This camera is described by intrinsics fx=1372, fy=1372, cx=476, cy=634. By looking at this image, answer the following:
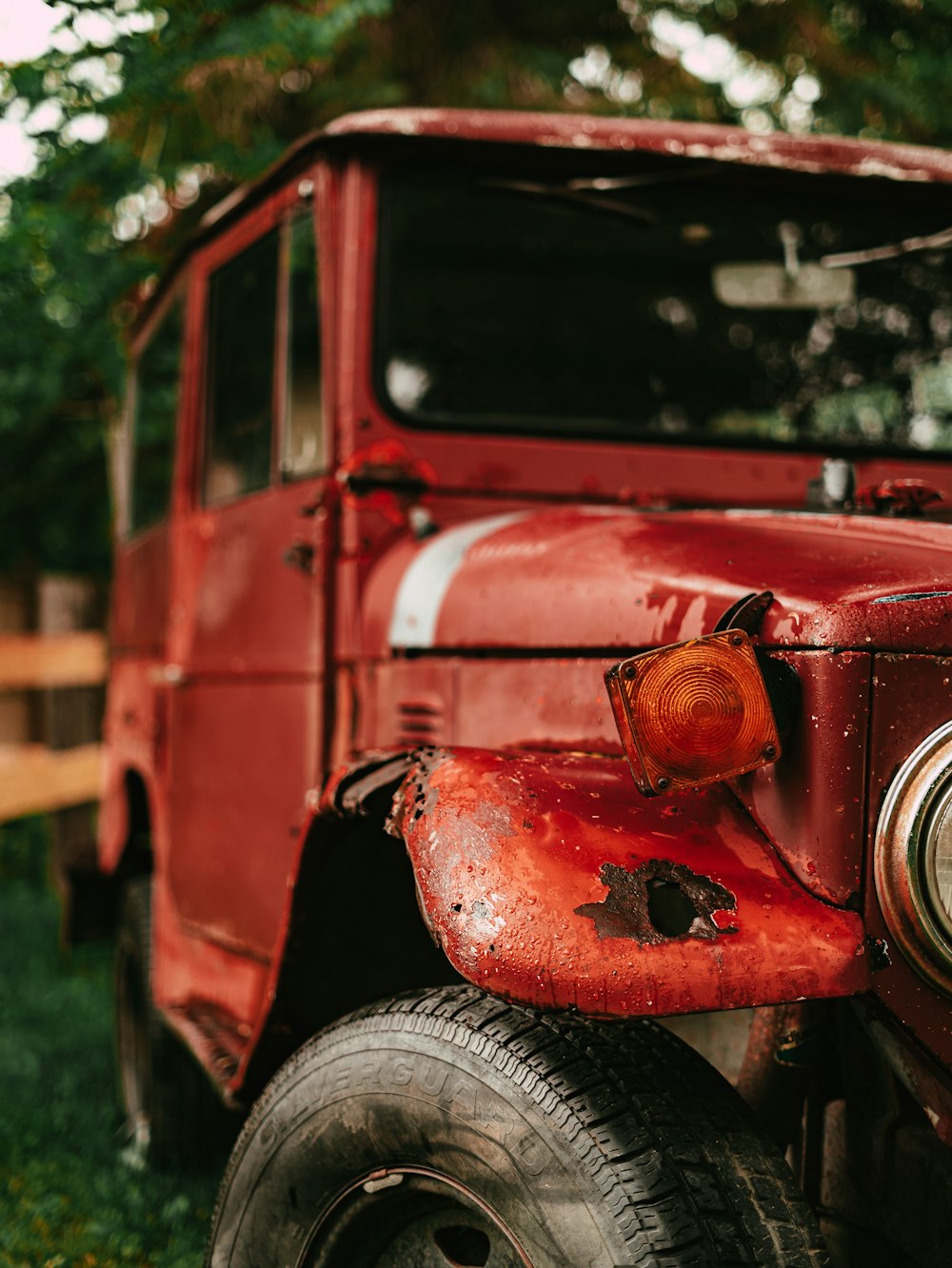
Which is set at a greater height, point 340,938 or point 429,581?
point 429,581

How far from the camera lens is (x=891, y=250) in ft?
9.18

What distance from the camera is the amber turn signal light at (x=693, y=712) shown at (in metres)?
1.49

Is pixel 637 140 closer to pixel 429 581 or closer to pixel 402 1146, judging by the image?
pixel 429 581

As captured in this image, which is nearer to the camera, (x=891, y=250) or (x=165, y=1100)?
(x=891, y=250)

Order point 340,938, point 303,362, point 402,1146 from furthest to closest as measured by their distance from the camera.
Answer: point 303,362 < point 340,938 < point 402,1146

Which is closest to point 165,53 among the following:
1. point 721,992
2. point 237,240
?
point 237,240

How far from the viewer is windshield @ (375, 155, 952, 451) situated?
2.58 meters

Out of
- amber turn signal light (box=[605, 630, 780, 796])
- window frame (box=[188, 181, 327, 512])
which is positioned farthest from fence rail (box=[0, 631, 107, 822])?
amber turn signal light (box=[605, 630, 780, 796])

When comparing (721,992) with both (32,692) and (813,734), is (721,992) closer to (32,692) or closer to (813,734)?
(813,734)

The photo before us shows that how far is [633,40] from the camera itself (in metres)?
6.69

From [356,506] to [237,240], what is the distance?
0.88m

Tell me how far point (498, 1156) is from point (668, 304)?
2221mm

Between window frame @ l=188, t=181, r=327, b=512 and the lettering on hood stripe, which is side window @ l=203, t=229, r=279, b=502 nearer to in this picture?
window frame @ l=188, t=181, r=327, b=512

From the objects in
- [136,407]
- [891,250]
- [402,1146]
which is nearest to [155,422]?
[136,407]
